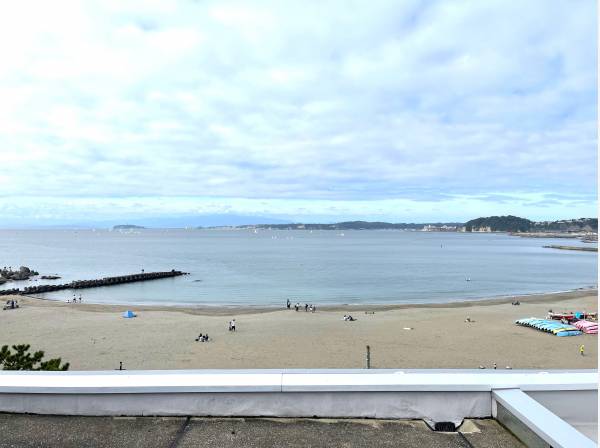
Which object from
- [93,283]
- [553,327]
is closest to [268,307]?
[553,327]

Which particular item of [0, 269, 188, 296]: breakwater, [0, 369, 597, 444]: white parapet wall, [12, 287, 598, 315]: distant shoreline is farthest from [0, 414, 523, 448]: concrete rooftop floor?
[0, 269, 188, 296]: breakwater

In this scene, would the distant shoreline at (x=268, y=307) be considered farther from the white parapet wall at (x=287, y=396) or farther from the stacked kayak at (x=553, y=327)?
the white parapet wall at (x=287, y=396)

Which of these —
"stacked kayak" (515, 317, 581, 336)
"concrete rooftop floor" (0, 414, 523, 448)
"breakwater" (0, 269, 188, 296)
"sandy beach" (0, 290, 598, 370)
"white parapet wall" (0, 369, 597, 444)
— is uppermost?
"white parapet wall" (0, 369, 597, 444)

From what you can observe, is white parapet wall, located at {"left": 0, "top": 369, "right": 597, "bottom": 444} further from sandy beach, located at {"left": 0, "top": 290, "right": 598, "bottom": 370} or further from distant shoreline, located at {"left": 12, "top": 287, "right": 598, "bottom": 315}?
distant shoreline, located at {"left": 12, "top": 287, "right": 598, "bottom": 315}

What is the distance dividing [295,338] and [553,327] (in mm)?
15660

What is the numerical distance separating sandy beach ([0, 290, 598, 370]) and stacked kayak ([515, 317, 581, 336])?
485mm

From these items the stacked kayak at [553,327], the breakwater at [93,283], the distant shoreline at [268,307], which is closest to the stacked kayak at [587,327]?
the stacked kayak at [553,327]

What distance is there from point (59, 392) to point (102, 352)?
2147cm

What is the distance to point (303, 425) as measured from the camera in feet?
11.8

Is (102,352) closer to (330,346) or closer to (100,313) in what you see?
(330,346)

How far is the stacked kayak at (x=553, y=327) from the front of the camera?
2688 cm

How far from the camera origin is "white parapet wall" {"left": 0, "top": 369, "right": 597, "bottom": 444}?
3688 mm

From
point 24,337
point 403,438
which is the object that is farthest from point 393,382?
point 24,337

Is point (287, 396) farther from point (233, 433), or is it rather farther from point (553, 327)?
point (553, 327)
